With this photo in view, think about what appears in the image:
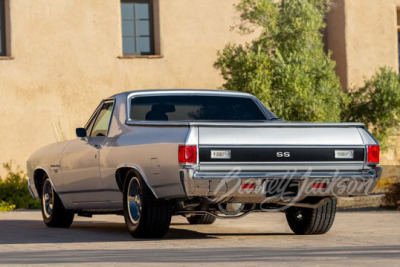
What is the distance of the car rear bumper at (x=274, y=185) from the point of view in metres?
11.1

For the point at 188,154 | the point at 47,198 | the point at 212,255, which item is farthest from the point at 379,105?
the point at 212,255

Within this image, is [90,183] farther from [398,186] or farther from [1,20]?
[1,20]

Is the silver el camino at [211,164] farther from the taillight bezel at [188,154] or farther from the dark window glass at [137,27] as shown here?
the dark window glass at [137,27]

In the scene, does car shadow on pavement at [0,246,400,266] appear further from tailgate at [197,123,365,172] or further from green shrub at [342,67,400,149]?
green shrub at [342,67,400,149]

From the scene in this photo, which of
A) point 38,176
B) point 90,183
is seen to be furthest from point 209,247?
point 38,176

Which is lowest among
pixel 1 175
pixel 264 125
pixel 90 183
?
pixel 1 175

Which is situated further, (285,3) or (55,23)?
(55,23)

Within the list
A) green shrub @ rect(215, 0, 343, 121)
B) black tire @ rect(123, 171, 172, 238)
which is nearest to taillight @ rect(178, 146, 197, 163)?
black tire @ rect(123, 171, 172, 238)

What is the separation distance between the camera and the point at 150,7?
23.9 m

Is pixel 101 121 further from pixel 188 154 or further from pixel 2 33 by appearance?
pixel 2 33

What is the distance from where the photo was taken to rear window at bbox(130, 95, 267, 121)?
13.0 m

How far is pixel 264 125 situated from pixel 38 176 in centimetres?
469

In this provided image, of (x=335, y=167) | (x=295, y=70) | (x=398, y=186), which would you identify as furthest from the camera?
(x=295, y=70)

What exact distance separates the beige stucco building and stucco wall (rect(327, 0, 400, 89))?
0.10 ft
